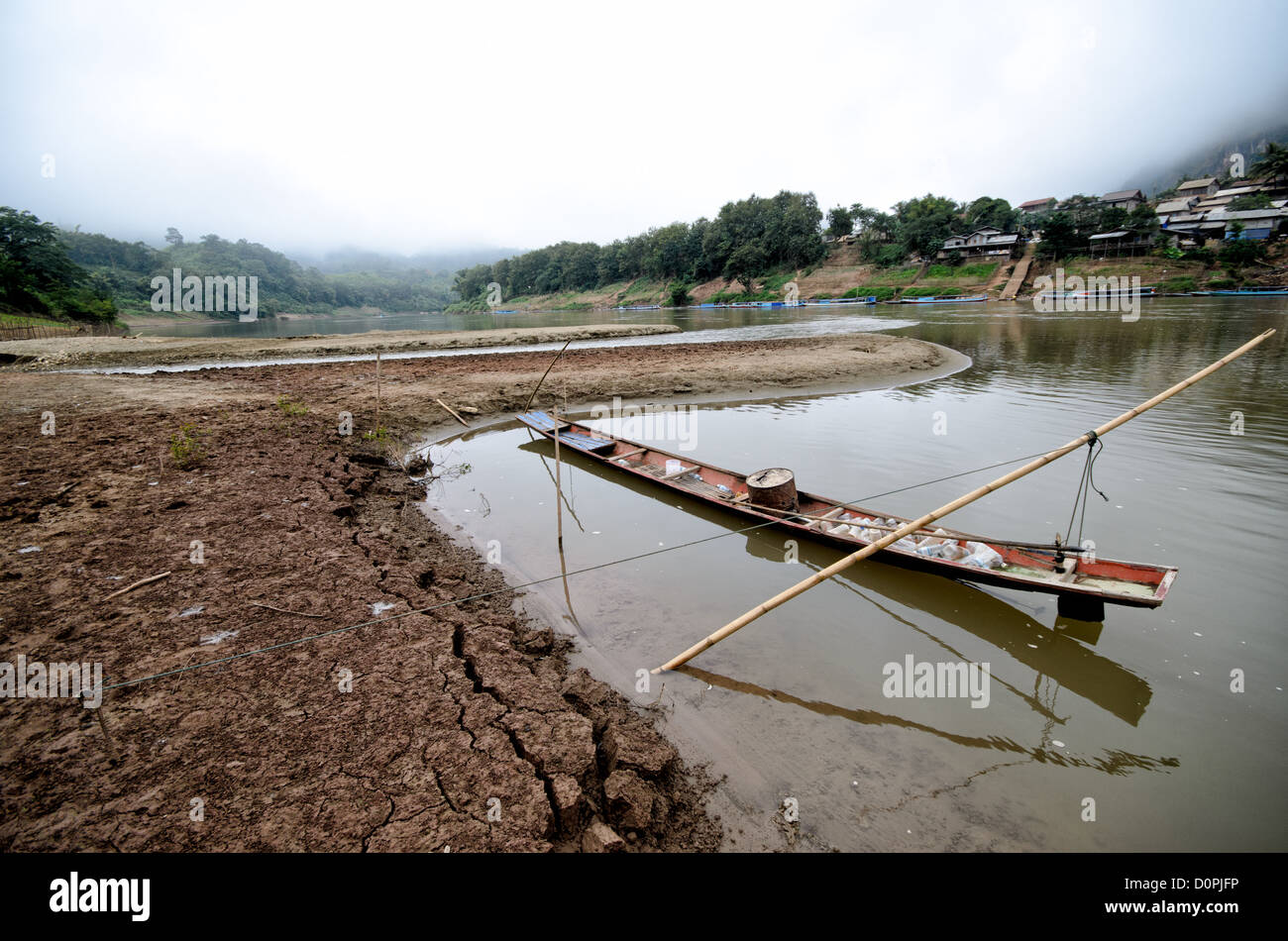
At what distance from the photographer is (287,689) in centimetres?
436

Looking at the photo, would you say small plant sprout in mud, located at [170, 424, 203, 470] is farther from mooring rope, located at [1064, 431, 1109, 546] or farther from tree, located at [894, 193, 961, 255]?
tree, located at [894, 193, 961, 255]

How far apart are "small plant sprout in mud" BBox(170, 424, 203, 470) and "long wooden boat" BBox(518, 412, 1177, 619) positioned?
8257 millimetres

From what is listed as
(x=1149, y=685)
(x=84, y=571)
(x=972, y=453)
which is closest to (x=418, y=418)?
(x=84, y=571)

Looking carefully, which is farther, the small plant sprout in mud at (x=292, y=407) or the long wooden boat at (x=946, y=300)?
the long wooden boat at (x=946, y=300)

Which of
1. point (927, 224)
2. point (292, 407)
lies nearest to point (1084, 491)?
point (292, 407)

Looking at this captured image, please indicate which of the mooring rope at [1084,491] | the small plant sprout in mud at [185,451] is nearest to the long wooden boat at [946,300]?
the mooring rope at [1084,491]

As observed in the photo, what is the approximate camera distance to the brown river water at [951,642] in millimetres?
4102

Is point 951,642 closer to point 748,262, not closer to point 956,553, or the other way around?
point 956,553

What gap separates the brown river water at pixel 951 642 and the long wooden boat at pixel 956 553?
444mm

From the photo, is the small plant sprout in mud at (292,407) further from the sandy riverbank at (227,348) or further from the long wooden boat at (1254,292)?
the long wooden boat at (1254,292)

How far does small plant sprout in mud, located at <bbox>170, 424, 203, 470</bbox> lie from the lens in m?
9.53

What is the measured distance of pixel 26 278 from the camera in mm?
46750

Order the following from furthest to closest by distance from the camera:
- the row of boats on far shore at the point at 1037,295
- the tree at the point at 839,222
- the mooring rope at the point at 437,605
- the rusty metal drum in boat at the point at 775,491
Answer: the tree at the point at 839,222, the row of boats on far shore at the point at 1037,295, the rusty metal drum in boat at the point at 775,491, the mooring rope at the point at 437,605
